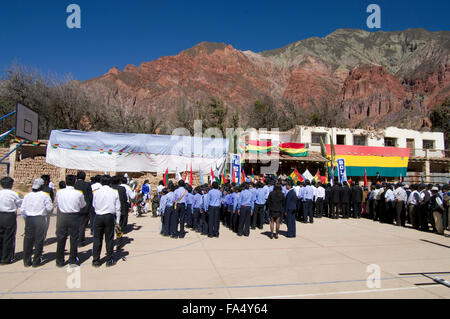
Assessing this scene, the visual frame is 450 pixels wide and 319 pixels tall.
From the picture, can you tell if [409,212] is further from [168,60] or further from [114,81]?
[168,60]

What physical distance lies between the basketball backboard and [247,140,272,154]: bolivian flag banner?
13680mm

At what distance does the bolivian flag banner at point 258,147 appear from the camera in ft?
71.2

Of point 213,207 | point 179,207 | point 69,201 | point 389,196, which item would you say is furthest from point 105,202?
point 389,196

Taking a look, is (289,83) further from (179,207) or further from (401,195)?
(179,207)

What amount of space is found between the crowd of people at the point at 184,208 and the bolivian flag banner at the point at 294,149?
866 centimetres

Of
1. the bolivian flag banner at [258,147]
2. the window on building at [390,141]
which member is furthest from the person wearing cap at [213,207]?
the window on building at [390,141]

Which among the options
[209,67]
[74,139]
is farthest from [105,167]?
[209,67]

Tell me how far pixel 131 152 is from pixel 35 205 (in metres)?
13.5

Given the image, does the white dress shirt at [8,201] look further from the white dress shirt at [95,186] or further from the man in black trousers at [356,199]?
the man in black trousers at [356,199]

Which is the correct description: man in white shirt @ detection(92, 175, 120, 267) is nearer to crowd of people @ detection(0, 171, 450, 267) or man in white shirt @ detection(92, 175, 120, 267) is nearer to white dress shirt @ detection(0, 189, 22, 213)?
crowd of people @ detection(0, 171, 450, 267)

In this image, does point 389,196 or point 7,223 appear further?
point 389,196

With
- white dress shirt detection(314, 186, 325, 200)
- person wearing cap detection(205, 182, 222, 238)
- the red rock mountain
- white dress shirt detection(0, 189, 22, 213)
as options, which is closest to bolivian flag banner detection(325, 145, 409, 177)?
white dress shirt detection(314, 186, 325, 200)

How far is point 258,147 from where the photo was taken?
2194 centimetres

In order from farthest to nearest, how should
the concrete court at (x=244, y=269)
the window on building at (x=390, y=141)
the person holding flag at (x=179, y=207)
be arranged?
the window on building at (x=390, y=141), the person holding flag at (x=179, y=207), the concrete court at (x=244, y=269)
